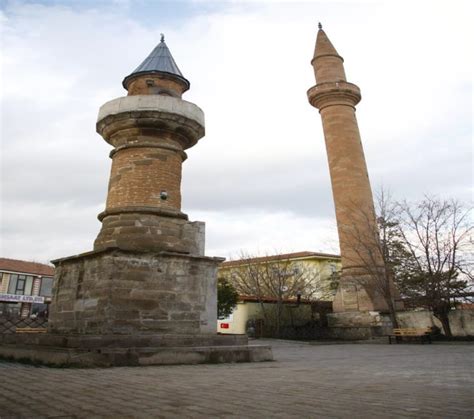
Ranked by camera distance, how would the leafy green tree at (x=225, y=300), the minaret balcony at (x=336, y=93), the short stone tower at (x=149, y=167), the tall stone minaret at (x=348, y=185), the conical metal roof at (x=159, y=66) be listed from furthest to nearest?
the minaret balcony at (x=336, y=93)
the leafy green tree at (x=225, y=300)
the tall stone minaret at (x=348, y=185)
the conical metal roof at (x=159, y=66)
the short stone tower at (x=149, y=167)

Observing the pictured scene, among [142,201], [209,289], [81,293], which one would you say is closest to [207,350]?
[209,289]

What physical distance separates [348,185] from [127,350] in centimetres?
1724

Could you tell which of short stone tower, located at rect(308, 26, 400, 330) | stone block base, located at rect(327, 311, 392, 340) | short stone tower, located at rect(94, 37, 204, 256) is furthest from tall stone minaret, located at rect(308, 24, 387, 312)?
short stone tower, located at rect(94, 37, 204, 256)

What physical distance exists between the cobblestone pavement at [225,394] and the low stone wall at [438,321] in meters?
14.5

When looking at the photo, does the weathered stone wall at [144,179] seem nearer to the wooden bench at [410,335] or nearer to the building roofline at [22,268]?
the wooden bench at [410,335]

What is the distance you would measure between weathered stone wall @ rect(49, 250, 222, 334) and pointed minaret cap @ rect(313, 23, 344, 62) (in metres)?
20.7

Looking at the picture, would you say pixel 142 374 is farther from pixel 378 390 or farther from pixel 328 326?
pixel 328 326

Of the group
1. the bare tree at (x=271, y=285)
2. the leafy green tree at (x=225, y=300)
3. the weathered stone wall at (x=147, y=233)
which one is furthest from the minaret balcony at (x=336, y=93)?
the weathered stone wall at (x=147, y=233)

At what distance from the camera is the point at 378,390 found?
4.15m

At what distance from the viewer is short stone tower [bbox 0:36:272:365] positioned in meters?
6.50

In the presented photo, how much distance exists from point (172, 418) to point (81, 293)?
4.95 meters

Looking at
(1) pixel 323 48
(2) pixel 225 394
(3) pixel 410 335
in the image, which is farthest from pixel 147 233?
(1) pixel 323 48

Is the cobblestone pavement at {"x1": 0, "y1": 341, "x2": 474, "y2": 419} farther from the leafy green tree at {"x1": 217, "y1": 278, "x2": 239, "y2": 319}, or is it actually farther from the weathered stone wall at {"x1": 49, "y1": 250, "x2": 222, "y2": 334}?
the leafy green tree at {"x1": 217, "y1": 278, "x2": 239, "y2": 319}

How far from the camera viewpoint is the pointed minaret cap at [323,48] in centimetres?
2453
